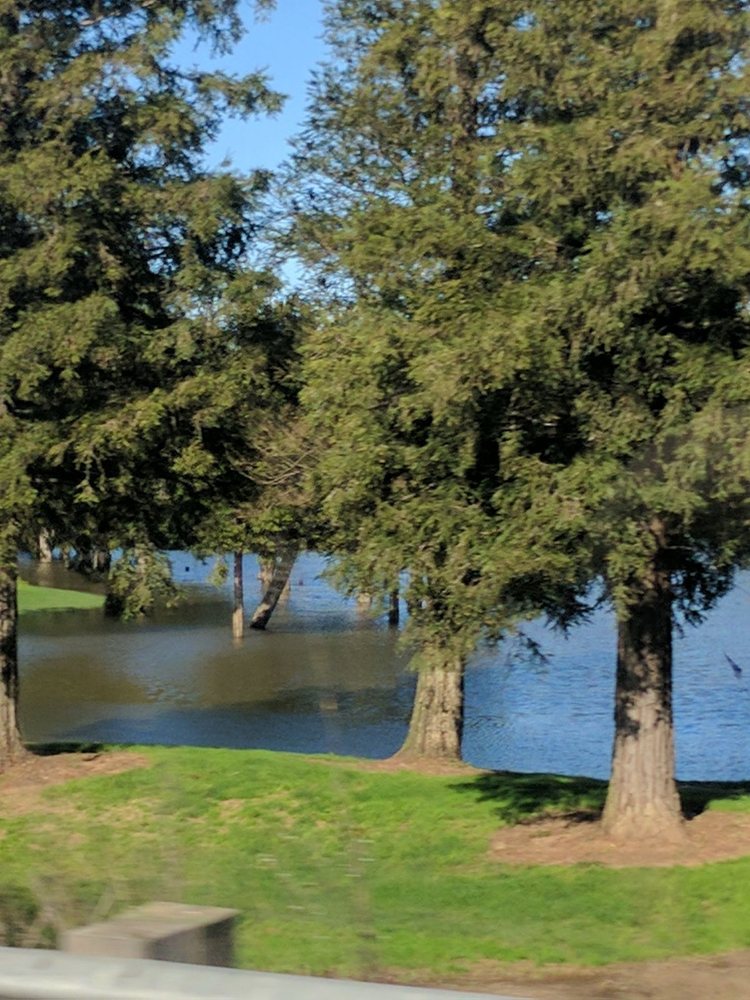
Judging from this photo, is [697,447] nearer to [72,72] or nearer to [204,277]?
[204,277]

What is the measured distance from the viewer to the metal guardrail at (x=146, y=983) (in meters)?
2.78

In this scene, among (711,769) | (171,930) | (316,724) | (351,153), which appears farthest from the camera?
(316,724)

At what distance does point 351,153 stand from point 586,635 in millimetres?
19369

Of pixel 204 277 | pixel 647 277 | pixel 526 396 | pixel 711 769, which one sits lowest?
pixel 711 769

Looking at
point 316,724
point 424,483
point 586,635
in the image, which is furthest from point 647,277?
point 586,635

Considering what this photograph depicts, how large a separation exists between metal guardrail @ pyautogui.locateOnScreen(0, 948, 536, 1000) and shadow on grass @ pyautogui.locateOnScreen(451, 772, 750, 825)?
988cm

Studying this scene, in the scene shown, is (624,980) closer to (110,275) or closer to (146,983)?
(146,983)

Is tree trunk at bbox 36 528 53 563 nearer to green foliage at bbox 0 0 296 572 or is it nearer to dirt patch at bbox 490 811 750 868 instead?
green foliage at bbox 0 0 296 572

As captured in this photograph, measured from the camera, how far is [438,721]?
16.4 meters

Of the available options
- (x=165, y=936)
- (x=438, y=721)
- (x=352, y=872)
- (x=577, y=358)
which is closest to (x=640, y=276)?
(x=577, y=358)

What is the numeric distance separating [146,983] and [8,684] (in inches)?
539

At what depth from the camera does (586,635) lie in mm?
32875

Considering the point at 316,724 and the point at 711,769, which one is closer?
the point at 711,769

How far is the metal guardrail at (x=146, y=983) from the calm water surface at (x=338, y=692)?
12.5 meters
